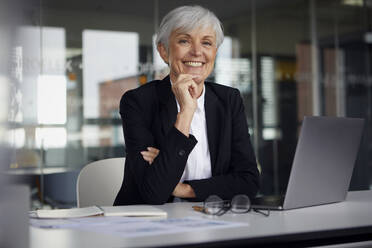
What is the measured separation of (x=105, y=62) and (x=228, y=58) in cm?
152

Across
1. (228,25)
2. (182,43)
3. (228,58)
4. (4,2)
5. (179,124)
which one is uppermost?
(228,25)

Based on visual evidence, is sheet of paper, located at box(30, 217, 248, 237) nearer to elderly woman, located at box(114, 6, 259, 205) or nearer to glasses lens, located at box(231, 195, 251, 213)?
glasses lens, located at box(231, 195, 251, 213)

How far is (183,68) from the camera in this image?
8.30 ft

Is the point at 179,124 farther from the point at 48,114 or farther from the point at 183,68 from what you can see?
the point at 48,114

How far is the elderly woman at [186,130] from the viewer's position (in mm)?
2080

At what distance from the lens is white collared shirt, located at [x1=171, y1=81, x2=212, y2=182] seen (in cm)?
232

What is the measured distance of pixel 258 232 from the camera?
1278 millimetres

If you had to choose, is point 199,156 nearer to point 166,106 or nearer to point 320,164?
point 166,106

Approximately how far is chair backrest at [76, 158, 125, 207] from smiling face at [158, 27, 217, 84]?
535 mm

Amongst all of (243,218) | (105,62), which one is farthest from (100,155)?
(243,218)

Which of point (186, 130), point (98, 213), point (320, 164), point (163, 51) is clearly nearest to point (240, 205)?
point (320, 164)

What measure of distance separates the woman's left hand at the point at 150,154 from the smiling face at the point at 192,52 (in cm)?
47

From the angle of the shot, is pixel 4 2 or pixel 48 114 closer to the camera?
pixel 4 2

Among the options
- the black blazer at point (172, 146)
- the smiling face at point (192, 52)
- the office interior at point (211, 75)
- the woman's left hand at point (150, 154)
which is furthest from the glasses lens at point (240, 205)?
the office interior at point (211, 75)
